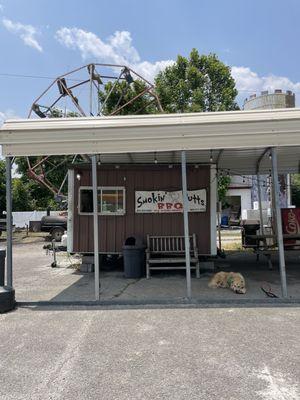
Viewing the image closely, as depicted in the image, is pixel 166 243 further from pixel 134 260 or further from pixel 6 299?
pixel 6 299

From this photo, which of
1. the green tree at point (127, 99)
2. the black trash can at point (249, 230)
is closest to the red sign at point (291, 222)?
the black trash can at point (249, 230)

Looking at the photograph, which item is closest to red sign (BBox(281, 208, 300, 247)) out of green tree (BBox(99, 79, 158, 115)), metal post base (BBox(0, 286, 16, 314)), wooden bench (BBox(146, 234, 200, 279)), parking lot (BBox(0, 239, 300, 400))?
wooden bench (BBox(146, 234, 200, 279))

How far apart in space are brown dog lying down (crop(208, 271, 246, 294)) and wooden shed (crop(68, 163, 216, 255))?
7.80 feet

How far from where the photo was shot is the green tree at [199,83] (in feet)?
93.4

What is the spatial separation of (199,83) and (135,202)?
20.6 metres

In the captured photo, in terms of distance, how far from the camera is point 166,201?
10.4 m

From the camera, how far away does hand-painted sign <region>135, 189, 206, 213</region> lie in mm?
10258

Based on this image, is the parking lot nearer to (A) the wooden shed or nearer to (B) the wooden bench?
(B) the wooden bench

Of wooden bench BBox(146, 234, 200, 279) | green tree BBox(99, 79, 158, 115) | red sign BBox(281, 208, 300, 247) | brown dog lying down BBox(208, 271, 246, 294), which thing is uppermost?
green tree BBox(99, 79, 158, 115)

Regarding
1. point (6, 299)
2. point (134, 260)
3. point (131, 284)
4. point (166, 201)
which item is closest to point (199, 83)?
point (166, 201)

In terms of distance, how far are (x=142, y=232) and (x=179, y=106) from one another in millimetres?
19765

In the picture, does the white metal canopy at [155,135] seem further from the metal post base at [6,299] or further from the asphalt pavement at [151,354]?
the asphalt pavement at [151,354]

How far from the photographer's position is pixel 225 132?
6902mm

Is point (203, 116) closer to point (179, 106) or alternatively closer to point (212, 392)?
point (212, 392)
